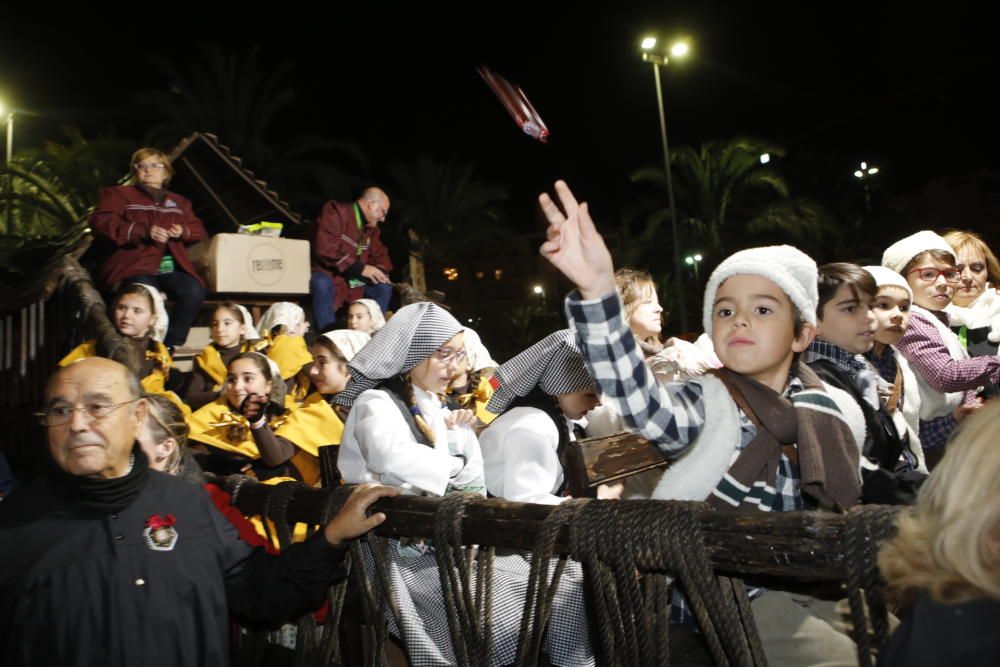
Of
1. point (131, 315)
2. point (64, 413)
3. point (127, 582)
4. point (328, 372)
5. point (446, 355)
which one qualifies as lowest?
point (127, 582)

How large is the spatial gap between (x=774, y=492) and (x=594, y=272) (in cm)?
85

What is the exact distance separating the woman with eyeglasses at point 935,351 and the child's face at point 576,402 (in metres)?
1.74

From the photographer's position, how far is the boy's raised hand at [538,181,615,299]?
1.94 metres

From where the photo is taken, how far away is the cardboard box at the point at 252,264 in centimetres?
757

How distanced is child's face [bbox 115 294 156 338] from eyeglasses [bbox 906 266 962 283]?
5.43m

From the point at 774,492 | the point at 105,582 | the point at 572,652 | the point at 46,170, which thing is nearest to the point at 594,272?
the point at 774,492

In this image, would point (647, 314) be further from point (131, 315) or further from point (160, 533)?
point (131, 315)

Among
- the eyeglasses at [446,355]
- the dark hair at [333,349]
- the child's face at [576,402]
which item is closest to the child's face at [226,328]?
the dark hair at [333,349]

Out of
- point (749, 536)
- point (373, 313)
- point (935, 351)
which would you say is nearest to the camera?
point (749, 536)

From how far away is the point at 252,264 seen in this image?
7840 mm

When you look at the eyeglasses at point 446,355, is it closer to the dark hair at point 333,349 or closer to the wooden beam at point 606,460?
the wooden beam at point 606,460

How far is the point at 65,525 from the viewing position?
2414 mm

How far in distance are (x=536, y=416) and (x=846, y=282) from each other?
145 cm

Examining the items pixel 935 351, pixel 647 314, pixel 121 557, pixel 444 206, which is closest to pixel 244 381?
pixel 121 557
